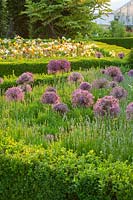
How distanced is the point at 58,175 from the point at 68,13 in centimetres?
1834

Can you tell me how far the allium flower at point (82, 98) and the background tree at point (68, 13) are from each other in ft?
47.5

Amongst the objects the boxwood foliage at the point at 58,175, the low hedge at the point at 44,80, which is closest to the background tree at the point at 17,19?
the low hedge at the point at 44,80

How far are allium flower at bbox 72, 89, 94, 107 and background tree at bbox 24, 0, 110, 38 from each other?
14471 millimetres

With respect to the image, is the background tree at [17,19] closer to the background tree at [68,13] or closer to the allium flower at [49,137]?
the background tree at [68,13]

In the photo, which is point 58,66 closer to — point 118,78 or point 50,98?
point 118,78

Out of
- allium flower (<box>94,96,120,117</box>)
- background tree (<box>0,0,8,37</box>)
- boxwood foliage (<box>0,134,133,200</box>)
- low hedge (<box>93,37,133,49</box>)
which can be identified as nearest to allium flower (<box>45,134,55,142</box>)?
boxwood foliage (<box>0,134,133,200</box>)

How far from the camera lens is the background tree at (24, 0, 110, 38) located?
846 inches

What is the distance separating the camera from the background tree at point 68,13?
21.5 meters

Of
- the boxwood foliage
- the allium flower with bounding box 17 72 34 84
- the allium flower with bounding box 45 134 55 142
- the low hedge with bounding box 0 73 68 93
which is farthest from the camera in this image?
the low hedge with bounding box 0 73 68 93

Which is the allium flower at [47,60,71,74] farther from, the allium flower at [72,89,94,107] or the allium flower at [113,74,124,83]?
the allium flower at [72,89,94,107]

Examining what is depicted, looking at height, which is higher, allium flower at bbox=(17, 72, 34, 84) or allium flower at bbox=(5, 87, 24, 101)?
allium flower at bbox=(17, 72, 34, 84)

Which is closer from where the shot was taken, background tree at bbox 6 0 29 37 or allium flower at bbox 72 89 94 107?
allium flower at bbox 72 89 94 107

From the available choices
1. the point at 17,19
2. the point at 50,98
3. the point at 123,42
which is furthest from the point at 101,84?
the point at 17,19

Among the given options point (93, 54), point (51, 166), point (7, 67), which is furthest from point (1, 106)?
point (93, 54)
